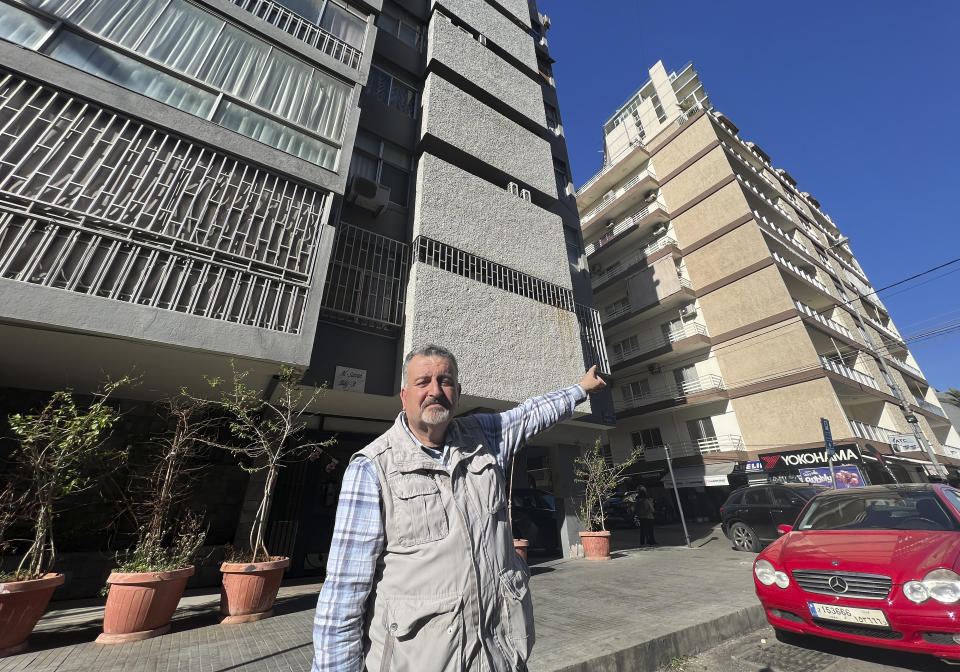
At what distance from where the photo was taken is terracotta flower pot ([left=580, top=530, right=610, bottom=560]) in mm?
8359

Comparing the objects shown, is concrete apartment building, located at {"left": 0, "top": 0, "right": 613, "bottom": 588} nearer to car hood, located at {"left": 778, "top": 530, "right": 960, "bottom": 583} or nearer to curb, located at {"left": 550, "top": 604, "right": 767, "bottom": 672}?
curb, located at {"left": 550, "top": 604, "right": 767, "bottom": 672}

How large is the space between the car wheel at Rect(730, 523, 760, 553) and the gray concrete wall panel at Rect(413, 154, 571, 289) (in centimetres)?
746

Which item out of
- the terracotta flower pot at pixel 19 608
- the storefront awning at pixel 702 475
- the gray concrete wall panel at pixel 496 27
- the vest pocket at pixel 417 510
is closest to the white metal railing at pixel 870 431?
the storefront awning at pixel 702 475

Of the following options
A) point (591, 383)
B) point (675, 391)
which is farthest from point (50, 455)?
point (675, 391)

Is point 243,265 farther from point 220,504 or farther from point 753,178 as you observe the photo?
point 753,178

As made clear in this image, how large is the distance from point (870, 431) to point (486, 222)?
72.3 feet

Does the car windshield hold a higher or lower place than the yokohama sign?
lower

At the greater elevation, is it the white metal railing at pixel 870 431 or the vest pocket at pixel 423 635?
the white metal railing at pixel 870 431

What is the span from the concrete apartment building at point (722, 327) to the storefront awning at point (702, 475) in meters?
0.05

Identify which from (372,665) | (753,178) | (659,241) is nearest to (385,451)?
(372,665)

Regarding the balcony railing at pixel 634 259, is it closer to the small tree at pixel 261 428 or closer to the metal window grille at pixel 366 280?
the metal window grille at pixel 366 280

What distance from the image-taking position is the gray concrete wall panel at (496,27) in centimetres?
1230

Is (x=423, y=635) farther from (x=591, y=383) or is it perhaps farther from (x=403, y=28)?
(x=403, y=28)

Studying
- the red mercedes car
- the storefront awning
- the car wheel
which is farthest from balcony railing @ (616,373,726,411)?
the red mercedes car
